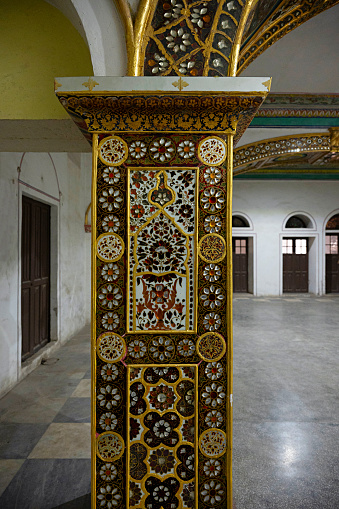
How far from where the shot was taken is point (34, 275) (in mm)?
4285

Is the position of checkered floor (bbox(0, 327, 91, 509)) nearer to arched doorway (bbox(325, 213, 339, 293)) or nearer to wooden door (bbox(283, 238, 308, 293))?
wooden door (bbox(283, 238, 308, 293))

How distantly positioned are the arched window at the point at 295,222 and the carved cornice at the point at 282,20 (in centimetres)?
A: 960

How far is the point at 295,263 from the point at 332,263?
1277mm

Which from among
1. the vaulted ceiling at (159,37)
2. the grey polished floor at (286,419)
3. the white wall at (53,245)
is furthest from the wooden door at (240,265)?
the vaulted ceiling at (159,37)

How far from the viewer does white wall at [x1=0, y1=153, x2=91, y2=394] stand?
10.8 ft

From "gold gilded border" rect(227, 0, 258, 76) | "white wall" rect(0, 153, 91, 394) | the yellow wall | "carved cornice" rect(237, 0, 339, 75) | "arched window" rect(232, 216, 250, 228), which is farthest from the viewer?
"arched window" rect(232, 216, 250, 228)

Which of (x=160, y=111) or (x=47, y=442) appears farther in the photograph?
(x=47, y=442)

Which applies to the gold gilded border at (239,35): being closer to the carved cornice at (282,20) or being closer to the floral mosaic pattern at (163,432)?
the carved cornice at (282,20)

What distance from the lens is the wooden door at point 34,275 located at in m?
4.01

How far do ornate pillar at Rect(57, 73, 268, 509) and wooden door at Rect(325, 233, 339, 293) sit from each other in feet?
35.8

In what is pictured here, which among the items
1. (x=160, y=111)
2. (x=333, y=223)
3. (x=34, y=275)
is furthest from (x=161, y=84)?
(x=333, y=223)

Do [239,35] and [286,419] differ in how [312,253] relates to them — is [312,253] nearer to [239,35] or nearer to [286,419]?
[286,419]


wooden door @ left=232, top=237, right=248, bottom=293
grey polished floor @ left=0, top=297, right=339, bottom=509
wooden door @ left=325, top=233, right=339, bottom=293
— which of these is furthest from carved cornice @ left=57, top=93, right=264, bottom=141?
wooden door @ left=325, top=233, right=339, bottom=293

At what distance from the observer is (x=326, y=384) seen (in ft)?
11.7
